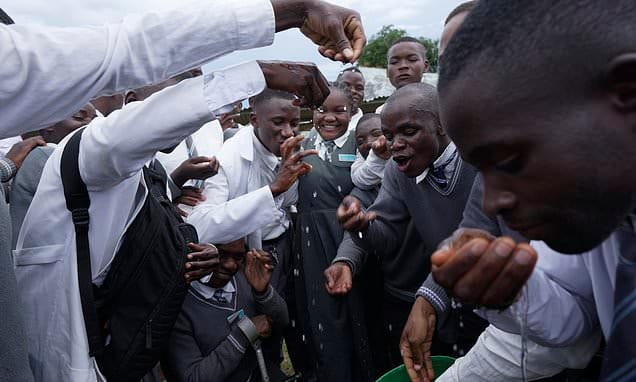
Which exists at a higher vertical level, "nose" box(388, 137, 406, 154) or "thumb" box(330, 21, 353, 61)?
"thumb" box(330, 21, 353, 61)

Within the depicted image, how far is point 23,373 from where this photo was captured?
1551 millimetres

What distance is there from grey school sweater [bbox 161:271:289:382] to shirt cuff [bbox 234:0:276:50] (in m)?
1.69

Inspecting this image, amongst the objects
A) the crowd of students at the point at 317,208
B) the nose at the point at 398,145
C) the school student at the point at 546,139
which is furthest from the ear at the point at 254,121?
the school student at the point at 546,139

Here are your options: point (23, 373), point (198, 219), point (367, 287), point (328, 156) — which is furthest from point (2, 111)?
point (328, 156)

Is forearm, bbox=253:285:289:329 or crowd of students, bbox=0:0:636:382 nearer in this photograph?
crowd of students, bbox=0:0:636:382

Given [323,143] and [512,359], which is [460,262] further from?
[323,143]

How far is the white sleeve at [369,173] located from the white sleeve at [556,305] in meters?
1.93

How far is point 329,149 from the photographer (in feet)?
13.6

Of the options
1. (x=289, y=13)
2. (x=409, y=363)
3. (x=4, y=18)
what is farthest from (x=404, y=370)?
(x=4, y=18)

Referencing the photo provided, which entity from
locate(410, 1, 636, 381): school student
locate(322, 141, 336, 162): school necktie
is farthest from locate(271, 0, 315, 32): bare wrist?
locate(322, 141, 336, 162): school necktie

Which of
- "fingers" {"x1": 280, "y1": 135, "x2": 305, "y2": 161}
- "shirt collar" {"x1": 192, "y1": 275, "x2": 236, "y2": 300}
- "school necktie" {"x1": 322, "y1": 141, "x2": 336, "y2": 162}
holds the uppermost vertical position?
"fingers" {"x1": 280, "y1": 135, "x2": 305, "y2": 161}

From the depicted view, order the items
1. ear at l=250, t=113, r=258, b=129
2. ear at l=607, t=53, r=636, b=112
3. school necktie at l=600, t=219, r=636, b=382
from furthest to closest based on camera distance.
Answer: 1. ear at l=250, t=113, r=258, b=129
2. school necktie at l=600, t=219, r=636, b=382
3. ear at l=607, t=53, r=636, b=112

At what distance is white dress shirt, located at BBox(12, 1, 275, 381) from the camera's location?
1.52 m

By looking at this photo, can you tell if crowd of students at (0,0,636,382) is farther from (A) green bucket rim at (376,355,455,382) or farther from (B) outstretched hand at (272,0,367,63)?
(A) green bucket rim at (376,355,455,382)
